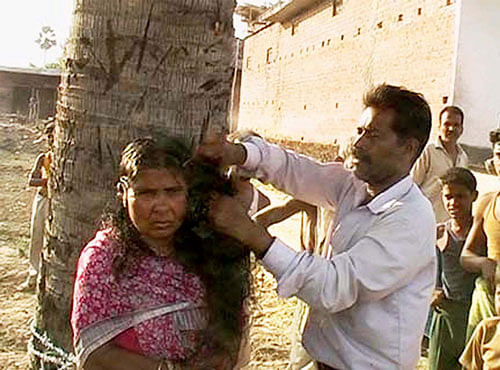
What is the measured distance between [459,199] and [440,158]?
1.22 m

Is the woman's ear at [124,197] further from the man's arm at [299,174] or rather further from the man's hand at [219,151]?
the man's arm at [299,174]

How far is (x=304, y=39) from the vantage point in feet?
67.3

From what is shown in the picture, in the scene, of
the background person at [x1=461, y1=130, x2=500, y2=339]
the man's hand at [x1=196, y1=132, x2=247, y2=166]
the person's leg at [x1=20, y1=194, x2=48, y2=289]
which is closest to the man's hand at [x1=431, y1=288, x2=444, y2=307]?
the background person at [x1=461, y1=130, x2=500, y2=339]

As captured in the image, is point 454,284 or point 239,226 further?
point 454,284

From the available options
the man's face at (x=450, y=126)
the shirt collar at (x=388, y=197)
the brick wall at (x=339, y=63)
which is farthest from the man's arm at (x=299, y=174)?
the brick wall at (x=339, y=63)

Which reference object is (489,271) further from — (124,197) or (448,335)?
(124,197)

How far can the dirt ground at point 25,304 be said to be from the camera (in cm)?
562

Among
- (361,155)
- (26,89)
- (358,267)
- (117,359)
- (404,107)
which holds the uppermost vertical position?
(26,89)

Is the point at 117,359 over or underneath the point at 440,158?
underneath

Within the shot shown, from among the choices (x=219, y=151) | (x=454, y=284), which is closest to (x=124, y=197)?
(x=219, y=151)

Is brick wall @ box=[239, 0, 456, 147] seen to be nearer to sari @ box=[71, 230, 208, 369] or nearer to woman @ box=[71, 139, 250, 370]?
woman @ box=[71, 139, 250, 370]

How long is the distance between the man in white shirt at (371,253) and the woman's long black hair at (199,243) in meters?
0.06

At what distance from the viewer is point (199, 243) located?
2090 mm

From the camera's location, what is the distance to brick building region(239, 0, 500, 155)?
465 inches
